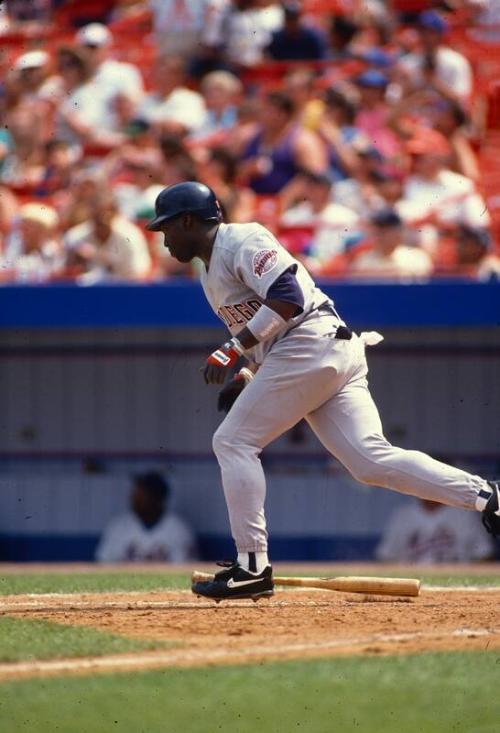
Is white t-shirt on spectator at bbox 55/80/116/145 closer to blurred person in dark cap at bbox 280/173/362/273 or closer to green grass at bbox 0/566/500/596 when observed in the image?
blurred person in dark cap at bbox 280/173/362/273

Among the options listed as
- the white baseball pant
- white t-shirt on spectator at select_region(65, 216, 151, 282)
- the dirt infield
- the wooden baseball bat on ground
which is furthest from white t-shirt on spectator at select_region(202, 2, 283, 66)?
the wooden baseball bat on ground

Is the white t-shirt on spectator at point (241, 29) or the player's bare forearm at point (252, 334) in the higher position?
the white t-shirt on spectator at point (241, 29)

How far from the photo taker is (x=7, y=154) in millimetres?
11844

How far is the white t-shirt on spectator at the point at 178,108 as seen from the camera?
460 inches

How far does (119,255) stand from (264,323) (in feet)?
17.5

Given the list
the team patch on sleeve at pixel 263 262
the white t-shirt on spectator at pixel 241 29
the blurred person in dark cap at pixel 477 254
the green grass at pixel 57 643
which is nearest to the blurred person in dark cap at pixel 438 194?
the blurred person in dark cap at pixel 477 254

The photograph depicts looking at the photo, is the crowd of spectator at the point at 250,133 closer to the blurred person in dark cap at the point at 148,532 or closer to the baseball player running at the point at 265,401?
the blurred person in dark cap at the point at 148,532

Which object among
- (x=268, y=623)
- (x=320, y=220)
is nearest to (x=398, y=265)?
(x=320, y=220)

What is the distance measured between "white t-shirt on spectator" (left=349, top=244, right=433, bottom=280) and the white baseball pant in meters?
4.66

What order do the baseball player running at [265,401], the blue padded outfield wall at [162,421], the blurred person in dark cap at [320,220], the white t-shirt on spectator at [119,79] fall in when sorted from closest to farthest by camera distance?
the baseball player running at [265,401] < the blurred person in dark cap at [320,220] < the blue padded outfield wall at [162,421] < the white t-shirt on spectator at [119,79]

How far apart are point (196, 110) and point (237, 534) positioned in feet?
22.4

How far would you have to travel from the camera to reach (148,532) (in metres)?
10.6

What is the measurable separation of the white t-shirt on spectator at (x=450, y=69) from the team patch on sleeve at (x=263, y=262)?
6082mm

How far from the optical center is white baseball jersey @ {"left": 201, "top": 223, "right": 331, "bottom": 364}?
539cm
